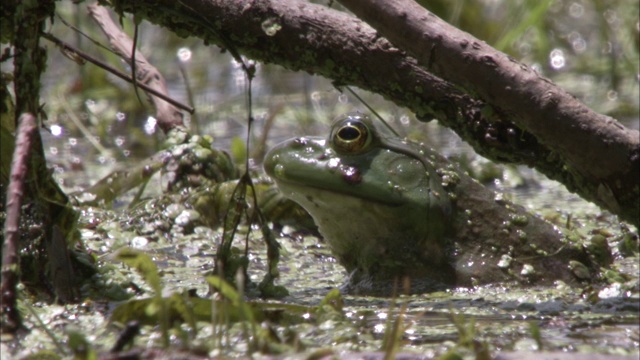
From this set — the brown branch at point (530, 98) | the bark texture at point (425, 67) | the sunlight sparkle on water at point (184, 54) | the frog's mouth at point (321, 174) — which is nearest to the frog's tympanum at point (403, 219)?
the frog's mouth at point (321, 174)

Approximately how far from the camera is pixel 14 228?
7.52 ft

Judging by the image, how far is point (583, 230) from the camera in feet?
13.2

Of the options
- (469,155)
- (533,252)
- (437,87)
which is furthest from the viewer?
(469,155)

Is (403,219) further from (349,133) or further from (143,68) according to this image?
(143,68)

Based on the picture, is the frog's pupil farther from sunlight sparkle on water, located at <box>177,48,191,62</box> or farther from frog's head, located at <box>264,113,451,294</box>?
sunlight sparkle on water, located at <box>177,48,191,62</box>

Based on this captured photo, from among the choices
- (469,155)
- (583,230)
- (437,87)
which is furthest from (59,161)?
(437,87)

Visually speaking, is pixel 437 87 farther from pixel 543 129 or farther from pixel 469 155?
pixel 469 155

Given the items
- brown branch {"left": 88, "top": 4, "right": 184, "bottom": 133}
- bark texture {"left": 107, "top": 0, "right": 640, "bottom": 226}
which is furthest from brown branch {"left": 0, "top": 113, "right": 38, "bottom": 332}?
brown branch {"left": 88, "top": 4, "right": 184, "bottom": 133}

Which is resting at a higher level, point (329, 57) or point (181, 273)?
point (329, 57)

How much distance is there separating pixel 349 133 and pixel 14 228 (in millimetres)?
1202

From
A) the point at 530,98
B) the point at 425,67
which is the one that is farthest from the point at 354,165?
the point at 530,98

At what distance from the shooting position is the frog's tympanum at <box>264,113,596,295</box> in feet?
10.5

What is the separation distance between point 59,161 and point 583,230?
2.72 metres

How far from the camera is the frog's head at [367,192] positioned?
318 centimetres
